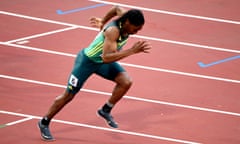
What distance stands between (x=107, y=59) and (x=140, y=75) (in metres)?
3.47

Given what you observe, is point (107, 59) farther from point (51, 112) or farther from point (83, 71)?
point (51, 112)

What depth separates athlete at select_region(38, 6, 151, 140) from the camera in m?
10.6

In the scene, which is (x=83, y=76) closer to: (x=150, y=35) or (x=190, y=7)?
(x=150, y=35)

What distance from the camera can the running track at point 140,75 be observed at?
1228cm

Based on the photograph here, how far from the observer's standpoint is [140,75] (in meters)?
14.1

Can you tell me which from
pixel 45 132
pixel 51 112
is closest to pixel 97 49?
pixel 51 112

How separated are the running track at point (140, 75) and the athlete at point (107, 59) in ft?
1.63

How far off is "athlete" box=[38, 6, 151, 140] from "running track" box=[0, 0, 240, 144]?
0.50m

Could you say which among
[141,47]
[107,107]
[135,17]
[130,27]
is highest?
[135,17]

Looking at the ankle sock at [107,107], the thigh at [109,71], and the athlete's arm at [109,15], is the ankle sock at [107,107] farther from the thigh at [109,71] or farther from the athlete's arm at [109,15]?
the athlete's arm at [109,15]

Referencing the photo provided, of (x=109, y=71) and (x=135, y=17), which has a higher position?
(x=135, y=17)

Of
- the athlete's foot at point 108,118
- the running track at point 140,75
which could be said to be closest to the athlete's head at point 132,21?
the athlete's foot at point 108,118

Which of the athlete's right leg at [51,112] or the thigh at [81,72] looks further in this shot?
the athlete's right leg at [51,112]

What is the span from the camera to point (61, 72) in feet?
46.0
